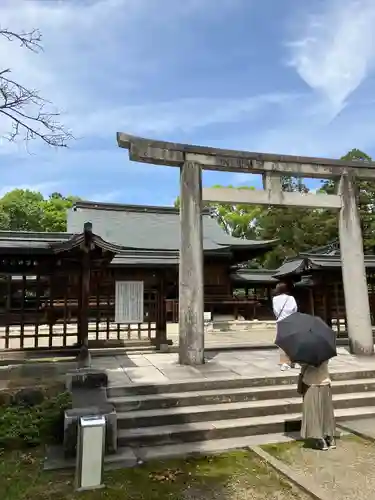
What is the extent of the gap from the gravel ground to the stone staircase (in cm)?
66

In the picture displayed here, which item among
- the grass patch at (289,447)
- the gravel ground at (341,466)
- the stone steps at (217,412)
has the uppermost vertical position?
the stone steps at (217,412)

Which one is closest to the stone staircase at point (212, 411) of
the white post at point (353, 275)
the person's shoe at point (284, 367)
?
the person's shoe at point (284, 367)

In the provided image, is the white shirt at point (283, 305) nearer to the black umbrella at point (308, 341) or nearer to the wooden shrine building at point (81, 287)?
the black umbrella at point (308, 341)

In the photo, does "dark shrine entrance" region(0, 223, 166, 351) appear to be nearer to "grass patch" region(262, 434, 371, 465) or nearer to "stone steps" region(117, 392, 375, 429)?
"stone steps" region(117, 392, 375, 429)

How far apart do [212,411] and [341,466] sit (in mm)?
1903

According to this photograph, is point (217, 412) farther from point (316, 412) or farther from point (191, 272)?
point (191, 272)

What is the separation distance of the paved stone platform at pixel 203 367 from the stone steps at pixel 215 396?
1.31ft

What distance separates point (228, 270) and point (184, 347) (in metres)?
15.7

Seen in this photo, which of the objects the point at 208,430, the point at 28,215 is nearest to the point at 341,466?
the point at 208,430

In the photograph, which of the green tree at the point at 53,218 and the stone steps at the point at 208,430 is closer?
the stone steps at the point at 208,430

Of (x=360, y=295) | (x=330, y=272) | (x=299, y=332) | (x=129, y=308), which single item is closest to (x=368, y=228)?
(x=330, y=272)

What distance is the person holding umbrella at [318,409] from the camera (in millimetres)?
4742

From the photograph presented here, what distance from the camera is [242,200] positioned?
30.0 ft

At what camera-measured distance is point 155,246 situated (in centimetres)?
2497
